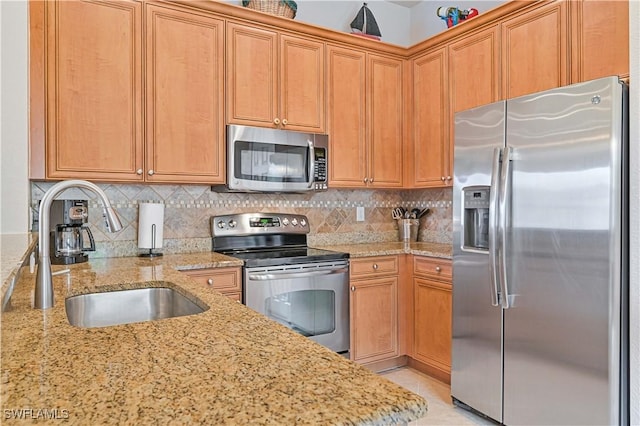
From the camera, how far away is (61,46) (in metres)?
2.37

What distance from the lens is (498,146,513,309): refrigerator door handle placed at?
2.22 meters

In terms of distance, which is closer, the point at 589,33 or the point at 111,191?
the point at 589,33

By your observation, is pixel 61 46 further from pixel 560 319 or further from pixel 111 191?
pixel 560 319

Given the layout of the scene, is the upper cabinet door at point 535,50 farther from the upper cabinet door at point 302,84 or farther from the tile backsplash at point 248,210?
the upper cabinet door at point 302,84

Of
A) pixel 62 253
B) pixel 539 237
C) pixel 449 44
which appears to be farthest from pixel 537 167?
pixel 62 253

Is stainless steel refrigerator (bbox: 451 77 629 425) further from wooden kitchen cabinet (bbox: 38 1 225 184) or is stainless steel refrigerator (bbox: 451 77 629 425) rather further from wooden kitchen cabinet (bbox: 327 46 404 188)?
wooden kitchen cabinet (bbox: 38 1 225 184)

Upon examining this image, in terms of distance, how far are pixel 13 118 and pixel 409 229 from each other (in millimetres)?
2869

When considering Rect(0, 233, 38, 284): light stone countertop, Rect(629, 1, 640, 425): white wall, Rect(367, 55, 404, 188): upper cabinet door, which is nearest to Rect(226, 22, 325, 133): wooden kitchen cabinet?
Rect(367, 55, 404, 188): upper cabinet door

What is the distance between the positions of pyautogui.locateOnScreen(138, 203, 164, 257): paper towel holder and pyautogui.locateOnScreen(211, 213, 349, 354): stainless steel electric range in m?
0.43

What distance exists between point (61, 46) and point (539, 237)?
108 inches

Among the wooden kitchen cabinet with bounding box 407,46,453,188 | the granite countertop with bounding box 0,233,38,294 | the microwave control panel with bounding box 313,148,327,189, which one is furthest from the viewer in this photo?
the wooden kitchen cabinet with bounding box 407,46,453,188

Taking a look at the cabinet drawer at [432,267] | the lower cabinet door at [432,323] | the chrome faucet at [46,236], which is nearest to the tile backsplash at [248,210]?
the cabinet drawer at [432,267]

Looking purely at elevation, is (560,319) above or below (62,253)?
below

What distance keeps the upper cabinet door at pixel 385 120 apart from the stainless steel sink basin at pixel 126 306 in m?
2.12
